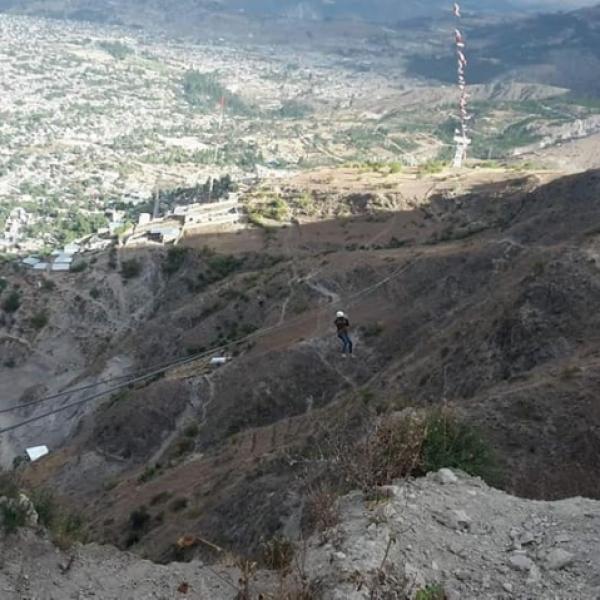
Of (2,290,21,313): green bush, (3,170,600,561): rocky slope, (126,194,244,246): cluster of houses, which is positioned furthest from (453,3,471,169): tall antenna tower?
(2,290,21,313): green bush

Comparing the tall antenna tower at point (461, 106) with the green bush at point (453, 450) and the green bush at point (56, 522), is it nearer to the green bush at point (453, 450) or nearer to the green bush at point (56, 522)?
the green bush at point (453, 450)

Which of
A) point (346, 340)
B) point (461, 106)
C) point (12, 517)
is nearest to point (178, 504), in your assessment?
point (346, 340)

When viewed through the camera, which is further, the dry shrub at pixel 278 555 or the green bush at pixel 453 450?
the green bush at pixel 453 450

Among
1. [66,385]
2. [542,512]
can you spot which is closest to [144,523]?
[542,512]

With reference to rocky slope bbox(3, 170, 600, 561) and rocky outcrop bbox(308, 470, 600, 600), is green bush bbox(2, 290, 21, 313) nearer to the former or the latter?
rocky slope bbox(3, 170, 600, 561)

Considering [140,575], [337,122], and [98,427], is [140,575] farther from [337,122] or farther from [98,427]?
[337,122]

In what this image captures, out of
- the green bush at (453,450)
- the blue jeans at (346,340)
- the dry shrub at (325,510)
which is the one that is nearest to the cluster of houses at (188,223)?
the blue jeans at (346,340)
